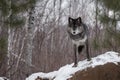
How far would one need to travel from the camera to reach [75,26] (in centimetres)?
760

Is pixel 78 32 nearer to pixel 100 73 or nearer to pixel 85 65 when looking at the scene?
pixel 85 65

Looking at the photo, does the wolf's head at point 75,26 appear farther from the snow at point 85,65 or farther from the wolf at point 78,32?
the snow at point 85,65

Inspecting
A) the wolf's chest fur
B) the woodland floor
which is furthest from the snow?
the wolf's chest fur

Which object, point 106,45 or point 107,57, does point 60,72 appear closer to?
point 107,57

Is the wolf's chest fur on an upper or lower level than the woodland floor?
upper

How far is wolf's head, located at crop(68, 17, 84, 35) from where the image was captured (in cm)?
760

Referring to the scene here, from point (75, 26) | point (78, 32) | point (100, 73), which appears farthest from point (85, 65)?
point (75, 26)

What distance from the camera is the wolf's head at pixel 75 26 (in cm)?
760

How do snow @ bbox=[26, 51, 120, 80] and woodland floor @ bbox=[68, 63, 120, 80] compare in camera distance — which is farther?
snow @ bbox=[26, 51, 120, 80]

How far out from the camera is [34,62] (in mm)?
15508

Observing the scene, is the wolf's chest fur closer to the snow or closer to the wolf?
the wolf

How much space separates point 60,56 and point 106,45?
4479 millimetres

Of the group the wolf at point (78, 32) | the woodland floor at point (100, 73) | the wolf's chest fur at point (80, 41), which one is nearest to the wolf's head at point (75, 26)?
the wolf at point (78, 32)

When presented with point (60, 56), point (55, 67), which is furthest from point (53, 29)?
point (55, 67)
